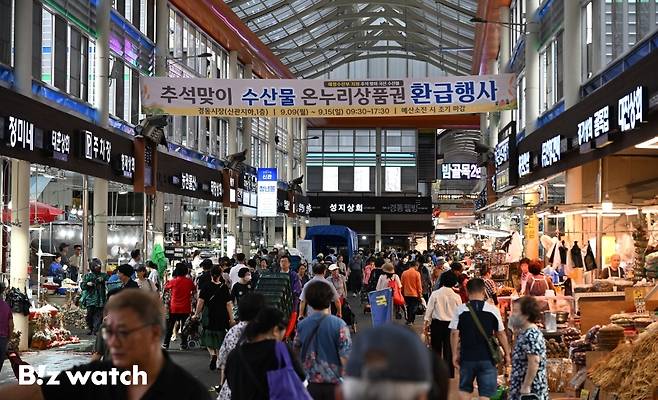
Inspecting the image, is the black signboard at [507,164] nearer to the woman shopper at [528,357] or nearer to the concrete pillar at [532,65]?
the concrete pillar at [532,65]

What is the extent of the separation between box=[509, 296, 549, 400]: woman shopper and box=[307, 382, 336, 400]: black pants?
5.85ft

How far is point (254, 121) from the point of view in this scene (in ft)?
142

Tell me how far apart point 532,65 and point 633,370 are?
17.7 meters

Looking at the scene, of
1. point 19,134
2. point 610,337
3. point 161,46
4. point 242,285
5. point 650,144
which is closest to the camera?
point 610,337

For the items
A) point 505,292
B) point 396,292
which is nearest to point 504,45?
point 396,292

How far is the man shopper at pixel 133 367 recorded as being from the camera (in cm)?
383

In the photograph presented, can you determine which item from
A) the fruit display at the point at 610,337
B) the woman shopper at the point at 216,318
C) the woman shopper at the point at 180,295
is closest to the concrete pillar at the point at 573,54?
the woman shopper at the point at 180,295

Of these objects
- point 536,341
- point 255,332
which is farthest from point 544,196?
point 255,332

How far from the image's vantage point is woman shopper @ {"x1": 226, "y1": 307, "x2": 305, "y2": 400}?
589cm

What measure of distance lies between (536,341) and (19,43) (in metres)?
12.1

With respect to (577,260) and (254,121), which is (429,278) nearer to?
(577,260)

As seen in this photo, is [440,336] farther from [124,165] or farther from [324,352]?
[124,165]

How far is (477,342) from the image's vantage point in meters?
9.28

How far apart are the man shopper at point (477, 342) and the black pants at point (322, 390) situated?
2.37 m
